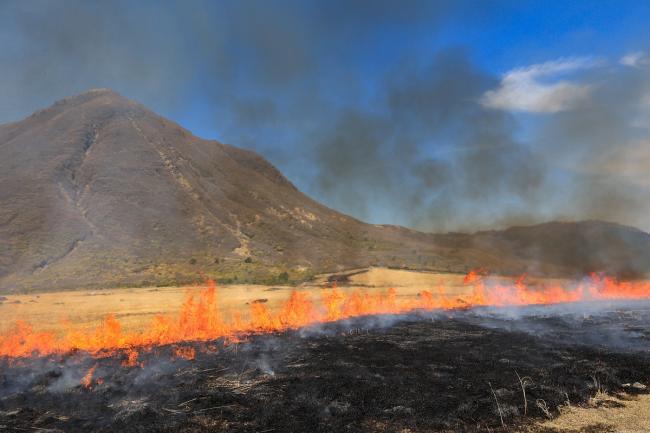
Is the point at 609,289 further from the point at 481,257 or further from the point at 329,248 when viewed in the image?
the point at 329,248

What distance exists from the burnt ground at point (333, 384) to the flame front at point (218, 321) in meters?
1.83

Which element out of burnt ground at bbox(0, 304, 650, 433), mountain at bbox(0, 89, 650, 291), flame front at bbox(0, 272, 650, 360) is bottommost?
burnt ground at bbox(0, 304, 650, 433)

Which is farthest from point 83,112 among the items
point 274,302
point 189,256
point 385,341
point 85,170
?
point 385,341

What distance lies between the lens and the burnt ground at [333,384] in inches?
461

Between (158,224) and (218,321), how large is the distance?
55.5m

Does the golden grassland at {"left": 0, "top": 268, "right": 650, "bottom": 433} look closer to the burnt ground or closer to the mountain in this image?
the burnt ground

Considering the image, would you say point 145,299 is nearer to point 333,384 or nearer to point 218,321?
point 218,321

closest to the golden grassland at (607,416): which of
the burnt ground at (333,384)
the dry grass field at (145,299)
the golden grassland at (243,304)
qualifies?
the golden grassland at (243,304)

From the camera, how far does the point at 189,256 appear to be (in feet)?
226

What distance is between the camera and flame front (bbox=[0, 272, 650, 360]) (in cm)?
2073

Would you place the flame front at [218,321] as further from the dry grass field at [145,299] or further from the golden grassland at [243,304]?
the golden grassland at [243,304]

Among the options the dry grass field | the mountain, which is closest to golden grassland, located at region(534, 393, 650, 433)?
the dry grass field

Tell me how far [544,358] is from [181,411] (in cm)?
1496

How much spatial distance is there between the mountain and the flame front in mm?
25006
